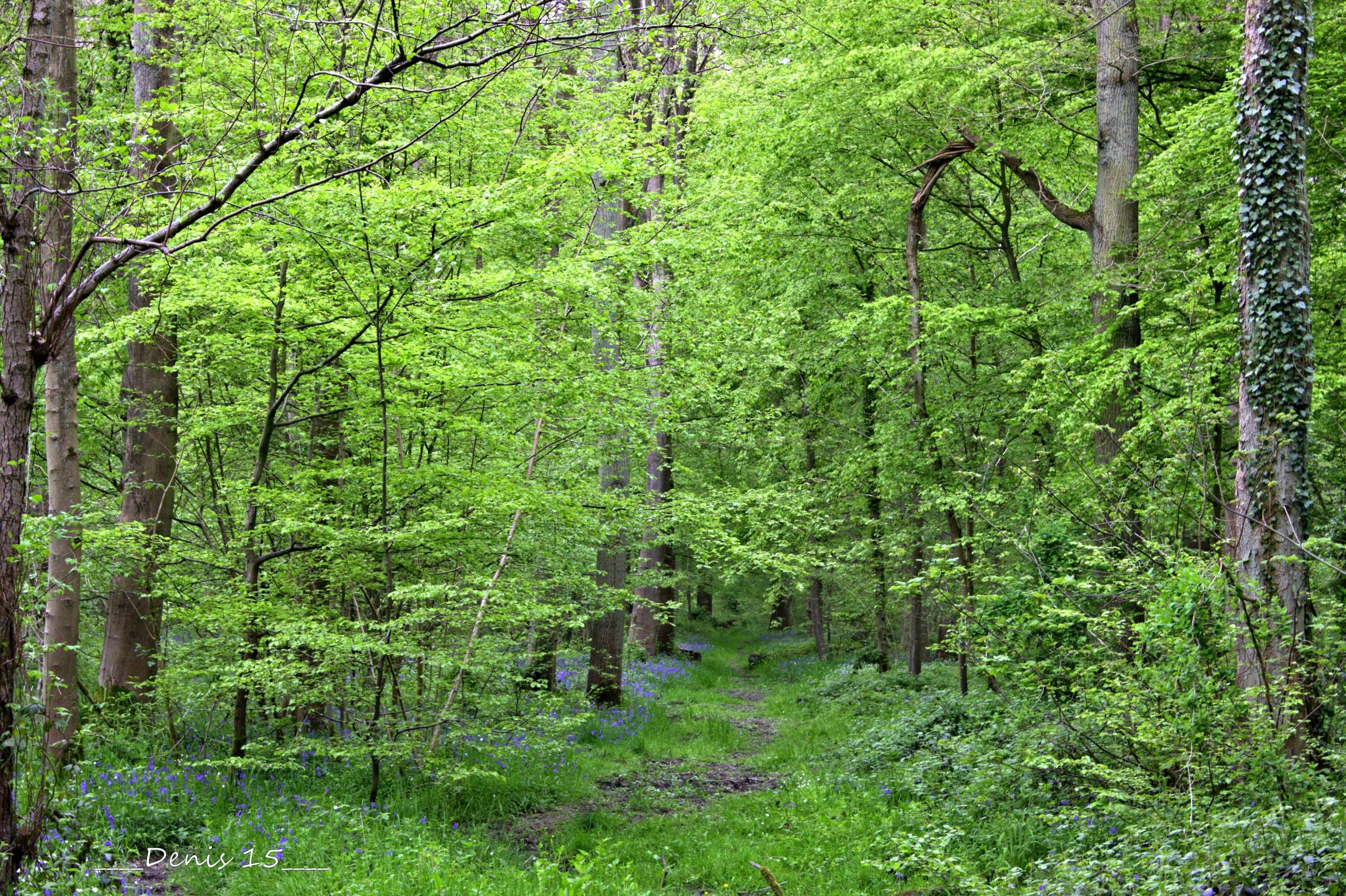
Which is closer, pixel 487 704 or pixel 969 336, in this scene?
pixel 487 704

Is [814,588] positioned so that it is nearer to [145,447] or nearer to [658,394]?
[658,394]

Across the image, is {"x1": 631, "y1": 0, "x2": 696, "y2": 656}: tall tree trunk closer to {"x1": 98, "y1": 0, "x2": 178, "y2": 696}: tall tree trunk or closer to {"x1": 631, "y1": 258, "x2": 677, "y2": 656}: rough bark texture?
{"x1": 631, "y1": 258, "x2": 677, "y2": 656}: rough bark texture

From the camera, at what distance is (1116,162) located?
11.1 metres

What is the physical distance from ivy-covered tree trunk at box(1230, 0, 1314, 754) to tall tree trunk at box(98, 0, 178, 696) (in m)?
9.31

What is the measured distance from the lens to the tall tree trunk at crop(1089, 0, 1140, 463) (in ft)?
35.5

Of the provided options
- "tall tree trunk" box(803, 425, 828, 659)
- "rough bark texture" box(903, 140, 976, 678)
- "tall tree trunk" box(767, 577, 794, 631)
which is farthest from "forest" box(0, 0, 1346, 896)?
"tall tree trunk" box(767, 577, 794, 631)

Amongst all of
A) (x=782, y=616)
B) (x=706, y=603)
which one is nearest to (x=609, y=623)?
(x=782, y=616)

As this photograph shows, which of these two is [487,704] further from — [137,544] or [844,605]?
[844,605]

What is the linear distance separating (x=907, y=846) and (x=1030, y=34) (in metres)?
11.0

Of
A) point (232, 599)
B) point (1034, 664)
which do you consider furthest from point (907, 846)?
point (232, 599)

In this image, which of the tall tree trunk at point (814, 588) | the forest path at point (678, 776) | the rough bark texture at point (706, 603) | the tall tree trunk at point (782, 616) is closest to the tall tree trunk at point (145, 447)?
the forest path at point (678, 776)

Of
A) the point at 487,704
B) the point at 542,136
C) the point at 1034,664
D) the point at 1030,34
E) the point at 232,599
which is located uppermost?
the point at 1030,34

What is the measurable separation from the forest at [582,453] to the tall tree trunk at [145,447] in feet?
0.19

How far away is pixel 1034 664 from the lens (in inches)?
279
